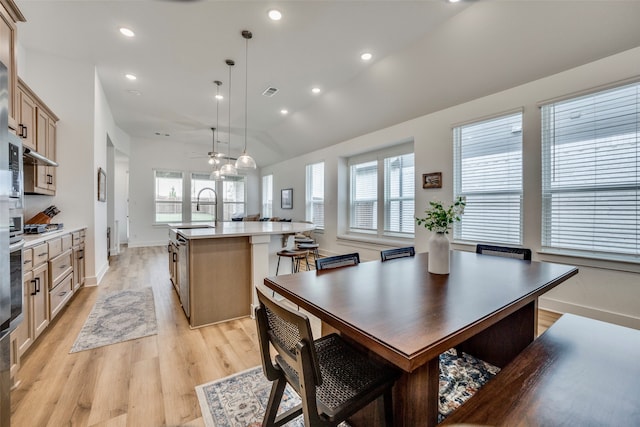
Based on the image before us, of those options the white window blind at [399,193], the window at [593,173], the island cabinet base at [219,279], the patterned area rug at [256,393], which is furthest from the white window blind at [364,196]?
the patterned area rug at [256,393]

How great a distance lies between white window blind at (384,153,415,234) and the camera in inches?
195

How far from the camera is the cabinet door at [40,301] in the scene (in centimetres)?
225

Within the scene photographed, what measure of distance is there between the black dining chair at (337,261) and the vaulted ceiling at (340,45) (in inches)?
97.4

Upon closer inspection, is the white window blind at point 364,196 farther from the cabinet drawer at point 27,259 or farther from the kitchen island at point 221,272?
the cabinet drawer at point 27,259

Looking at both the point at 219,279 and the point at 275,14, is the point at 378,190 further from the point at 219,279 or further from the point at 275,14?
the point at 219,279

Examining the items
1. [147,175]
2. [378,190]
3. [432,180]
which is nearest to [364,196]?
[378,190]

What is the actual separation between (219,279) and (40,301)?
1440 millimetres

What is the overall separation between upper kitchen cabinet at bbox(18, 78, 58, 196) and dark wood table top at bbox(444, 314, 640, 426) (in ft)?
13.6

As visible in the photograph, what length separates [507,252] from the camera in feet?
7.84

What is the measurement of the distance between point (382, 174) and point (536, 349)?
429cm

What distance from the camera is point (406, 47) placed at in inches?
136

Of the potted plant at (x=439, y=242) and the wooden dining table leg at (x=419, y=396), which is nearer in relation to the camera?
the wooden dining table leg at (x=419, y=396)

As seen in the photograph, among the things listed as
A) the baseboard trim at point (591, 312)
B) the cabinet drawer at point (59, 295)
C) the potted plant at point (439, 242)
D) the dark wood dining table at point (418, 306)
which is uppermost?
the potted plant at point (439, 242)

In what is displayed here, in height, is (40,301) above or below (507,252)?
below
